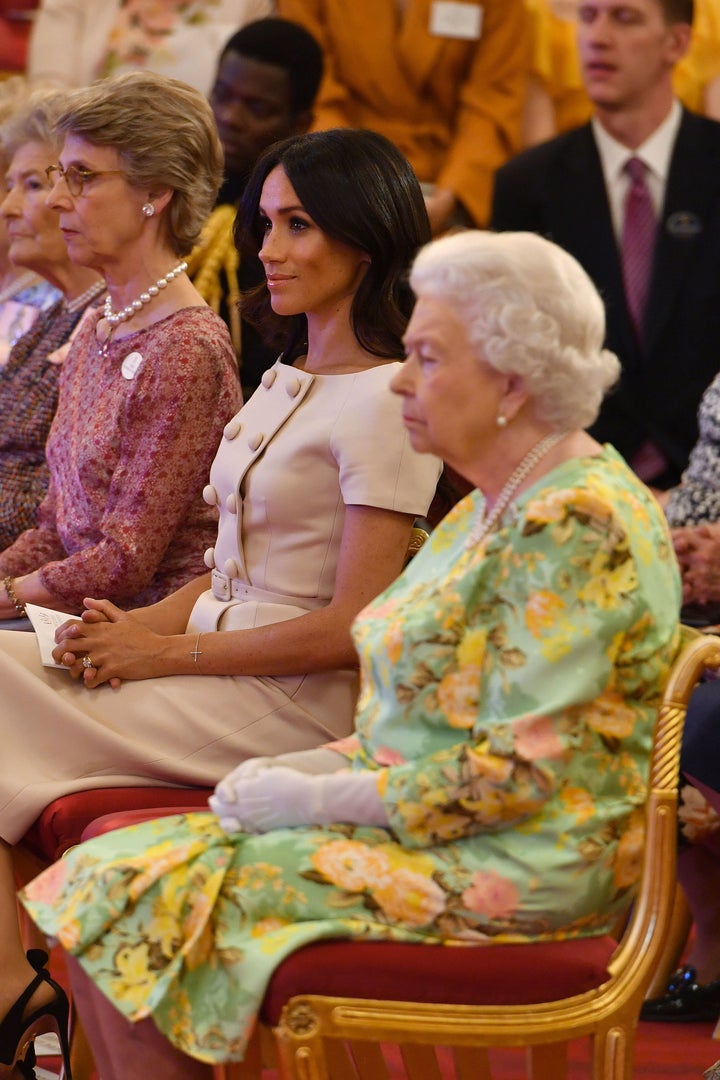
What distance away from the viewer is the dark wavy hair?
237cm

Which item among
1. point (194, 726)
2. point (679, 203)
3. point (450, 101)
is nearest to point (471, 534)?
point (194, 726)

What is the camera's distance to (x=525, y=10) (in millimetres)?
4766

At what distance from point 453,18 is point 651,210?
3.31ft

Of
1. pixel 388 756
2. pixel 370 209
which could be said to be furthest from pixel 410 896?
pixel 370 209

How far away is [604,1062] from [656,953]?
136 millimetres

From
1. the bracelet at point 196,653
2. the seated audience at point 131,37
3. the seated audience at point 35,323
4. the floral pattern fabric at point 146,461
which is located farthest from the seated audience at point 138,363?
the seated audience at point 131,37

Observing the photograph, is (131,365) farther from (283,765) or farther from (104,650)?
(283,765)

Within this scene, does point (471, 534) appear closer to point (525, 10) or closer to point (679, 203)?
point (679, 203)

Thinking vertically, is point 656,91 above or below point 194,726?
above

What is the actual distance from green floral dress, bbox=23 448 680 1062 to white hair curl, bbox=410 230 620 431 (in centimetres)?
9

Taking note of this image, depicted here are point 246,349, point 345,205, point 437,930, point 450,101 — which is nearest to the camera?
point 437,930

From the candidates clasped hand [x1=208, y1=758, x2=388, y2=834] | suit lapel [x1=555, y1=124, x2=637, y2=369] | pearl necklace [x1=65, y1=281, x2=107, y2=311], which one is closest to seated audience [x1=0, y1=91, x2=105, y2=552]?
pearl necklace [x1=65, y1=281, x2=107, y2=311]

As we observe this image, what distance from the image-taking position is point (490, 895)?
5.78ft

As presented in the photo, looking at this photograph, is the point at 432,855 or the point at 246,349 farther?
the point at 246,349
